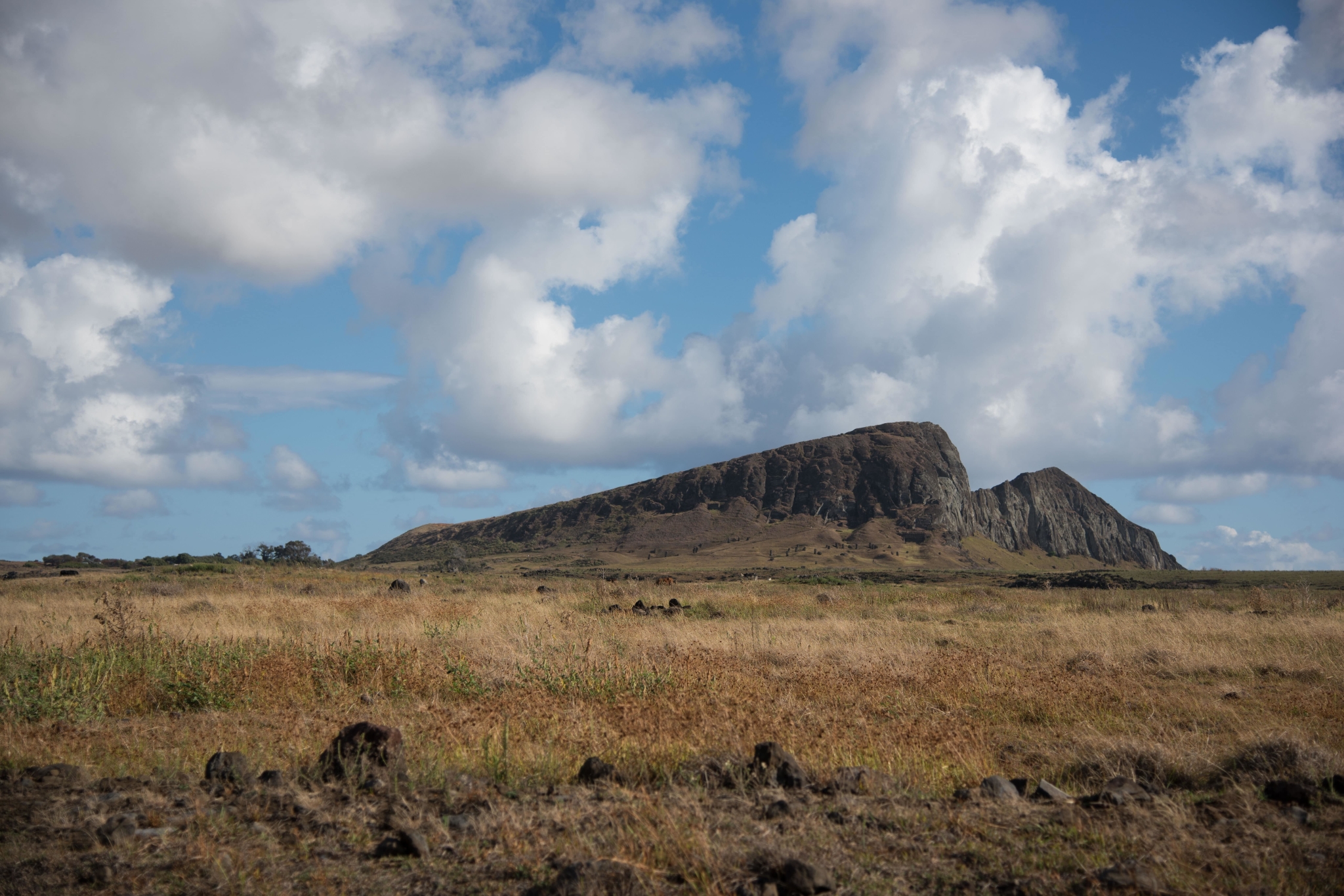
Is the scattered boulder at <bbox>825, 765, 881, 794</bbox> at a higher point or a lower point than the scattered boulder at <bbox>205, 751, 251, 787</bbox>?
lower

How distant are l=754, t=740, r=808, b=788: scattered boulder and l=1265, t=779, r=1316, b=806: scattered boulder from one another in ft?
11.2

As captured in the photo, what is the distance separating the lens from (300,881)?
156 inches

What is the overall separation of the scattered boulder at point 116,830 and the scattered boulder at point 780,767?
4.23m

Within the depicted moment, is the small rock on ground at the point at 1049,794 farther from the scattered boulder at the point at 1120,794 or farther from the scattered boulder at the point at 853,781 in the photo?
the scattered boulder at the point at 853,781

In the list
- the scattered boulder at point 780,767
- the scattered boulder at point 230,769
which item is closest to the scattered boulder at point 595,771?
the scattered boulder at point 780,767

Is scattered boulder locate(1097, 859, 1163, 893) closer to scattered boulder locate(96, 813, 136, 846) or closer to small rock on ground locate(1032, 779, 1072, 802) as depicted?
small rock on ground locate(1032, 779, 1072, 802)

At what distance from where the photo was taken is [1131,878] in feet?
12.4

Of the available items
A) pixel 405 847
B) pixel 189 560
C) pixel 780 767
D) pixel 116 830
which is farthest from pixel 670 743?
pixel 189 560

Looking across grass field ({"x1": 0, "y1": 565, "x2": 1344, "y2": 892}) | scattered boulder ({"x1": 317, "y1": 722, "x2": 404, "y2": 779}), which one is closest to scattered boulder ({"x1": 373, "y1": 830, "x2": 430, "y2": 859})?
grass field ({"x1": 0, "y1": 565, "x2": 1344, "y2": 892})

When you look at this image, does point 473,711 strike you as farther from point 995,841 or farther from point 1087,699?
point 1087,699

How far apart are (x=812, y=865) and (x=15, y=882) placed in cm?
430

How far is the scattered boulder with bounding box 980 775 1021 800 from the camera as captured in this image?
532cm

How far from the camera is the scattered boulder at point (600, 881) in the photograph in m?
3.64

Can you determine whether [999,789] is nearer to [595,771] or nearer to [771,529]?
[595,771]
